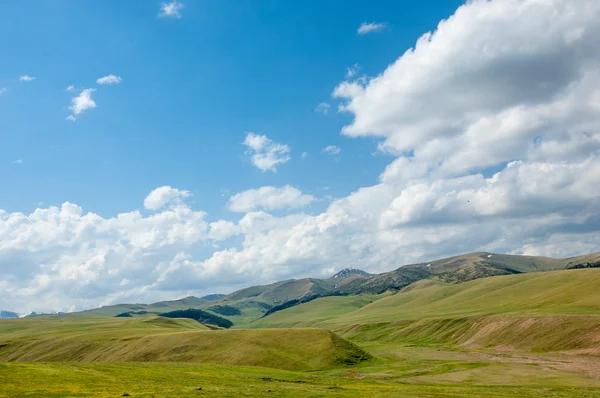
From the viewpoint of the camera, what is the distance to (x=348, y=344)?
124625 mm

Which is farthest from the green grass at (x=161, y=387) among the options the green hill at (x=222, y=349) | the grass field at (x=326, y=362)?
the green hill at (x=222, y=349)

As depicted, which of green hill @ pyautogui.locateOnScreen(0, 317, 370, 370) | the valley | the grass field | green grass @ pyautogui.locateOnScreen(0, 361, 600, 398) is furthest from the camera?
green hill @ pyautogui.locateOnScreen(0, 317, 370, 370)

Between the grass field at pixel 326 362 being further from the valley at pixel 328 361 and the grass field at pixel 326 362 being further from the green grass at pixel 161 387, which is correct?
the valley at pixel 328 361

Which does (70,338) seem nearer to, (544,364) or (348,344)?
(348,344)

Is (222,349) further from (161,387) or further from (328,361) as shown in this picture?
(161,387)

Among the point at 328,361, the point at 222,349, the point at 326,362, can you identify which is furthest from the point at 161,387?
the point at 222,349

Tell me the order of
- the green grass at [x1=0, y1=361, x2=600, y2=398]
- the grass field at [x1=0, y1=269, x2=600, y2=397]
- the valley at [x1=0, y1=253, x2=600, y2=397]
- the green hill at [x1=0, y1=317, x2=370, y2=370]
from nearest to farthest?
Result: 1. the green grass at [x1=0, y1=361, x2=600, y2=398]
2. the grass field at [x1=0, y1=269, x2=600, y2=397]
3. the valley at [x1=0, y1=253, x2=600, y2=397]
4. the green hill at [x1=0, y1=317, x2=370, y2=370]

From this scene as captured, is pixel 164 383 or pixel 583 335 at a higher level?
pixel 164 383

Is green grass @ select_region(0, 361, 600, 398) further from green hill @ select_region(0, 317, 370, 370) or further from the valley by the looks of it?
green hill @ select_region(0, 317, 370, 370)

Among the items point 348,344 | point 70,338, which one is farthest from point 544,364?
point 70,338

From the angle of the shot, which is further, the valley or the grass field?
the valley

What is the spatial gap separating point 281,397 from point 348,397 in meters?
7.83

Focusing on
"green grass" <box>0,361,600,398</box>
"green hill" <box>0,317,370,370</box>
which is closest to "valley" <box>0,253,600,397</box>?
"green grass" <box>0,361,600,398</box>

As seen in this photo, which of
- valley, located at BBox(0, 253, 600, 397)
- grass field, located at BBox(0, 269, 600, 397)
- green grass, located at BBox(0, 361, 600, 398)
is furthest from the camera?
valley, located at BBox(0, 253, 600, 397)
